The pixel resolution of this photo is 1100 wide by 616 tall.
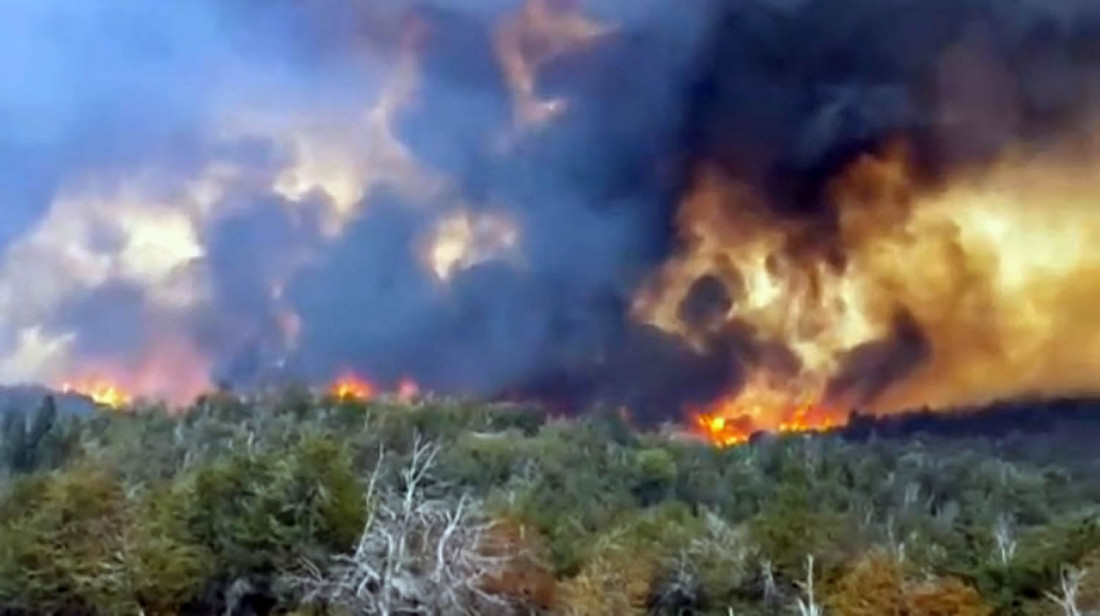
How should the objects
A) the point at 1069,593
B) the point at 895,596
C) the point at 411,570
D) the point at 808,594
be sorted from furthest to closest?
the point at 895,596 → the point at 808,594 → the point at 411,570 → the point at 1069,593

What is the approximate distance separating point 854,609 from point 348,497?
12.1m

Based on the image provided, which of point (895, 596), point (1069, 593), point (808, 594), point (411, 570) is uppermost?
point (895, 596)

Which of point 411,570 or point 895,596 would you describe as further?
point 895,596

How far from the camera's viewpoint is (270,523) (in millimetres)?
36500

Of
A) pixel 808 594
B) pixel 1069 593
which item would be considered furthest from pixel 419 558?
pixel 1069 593

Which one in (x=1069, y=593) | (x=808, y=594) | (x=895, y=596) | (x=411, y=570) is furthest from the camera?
(x=895, y=596)

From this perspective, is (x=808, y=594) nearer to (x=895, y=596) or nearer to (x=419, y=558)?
(x=895, y=596)

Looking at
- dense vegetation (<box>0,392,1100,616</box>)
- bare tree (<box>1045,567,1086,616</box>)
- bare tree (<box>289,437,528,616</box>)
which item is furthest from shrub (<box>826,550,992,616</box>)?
bare tree (<box>289,437,528,616</box>)

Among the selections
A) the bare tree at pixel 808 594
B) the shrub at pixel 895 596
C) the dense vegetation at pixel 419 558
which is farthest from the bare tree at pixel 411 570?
the shrub at pixel 895 596

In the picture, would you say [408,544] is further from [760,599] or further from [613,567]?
[760,599]

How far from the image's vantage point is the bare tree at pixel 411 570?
110 ft

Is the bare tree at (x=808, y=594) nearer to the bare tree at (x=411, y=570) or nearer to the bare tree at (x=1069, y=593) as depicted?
the bare tree at (x=1069, y=593)

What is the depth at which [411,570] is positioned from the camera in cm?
3403

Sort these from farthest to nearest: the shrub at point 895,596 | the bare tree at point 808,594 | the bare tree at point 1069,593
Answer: the shrub at point 895,596 < the bare tree at point 808,594 < the bare tree at point 1069,593
